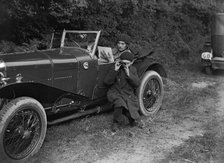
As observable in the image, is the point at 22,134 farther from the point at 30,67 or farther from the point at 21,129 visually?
the point at 30,67

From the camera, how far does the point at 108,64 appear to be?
17.0 ft

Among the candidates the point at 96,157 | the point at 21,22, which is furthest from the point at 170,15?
the point at 96,157

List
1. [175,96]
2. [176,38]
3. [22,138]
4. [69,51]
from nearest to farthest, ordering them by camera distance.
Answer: [22,138]
[69,51]
[175,96]
[176,38]

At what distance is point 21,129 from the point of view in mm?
3809

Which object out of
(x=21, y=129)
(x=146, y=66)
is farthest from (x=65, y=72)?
(x=146, y=66)

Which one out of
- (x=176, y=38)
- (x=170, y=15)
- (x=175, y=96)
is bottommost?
(x=175, y=96)

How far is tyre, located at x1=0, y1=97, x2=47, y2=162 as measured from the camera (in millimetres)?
3584

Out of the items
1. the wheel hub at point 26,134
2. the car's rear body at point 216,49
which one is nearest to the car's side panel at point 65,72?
the wheel hub at point 26,134

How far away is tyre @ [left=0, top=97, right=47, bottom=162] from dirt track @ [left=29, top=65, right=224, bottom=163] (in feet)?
0.56

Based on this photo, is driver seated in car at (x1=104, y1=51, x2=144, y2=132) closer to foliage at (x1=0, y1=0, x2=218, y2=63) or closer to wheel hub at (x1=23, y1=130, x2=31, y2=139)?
wheel hub at (x1=23, y1=130, x2=31, y2=139)

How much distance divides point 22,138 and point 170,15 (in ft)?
32.3

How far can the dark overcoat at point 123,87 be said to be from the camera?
4.85 m

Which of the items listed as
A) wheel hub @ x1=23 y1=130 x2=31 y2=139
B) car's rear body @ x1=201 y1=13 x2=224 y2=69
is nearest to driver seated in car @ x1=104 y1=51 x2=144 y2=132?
wheel hub @ x1=23 y1=130 x2=31 y2=139

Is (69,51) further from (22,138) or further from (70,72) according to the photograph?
(22,138)
